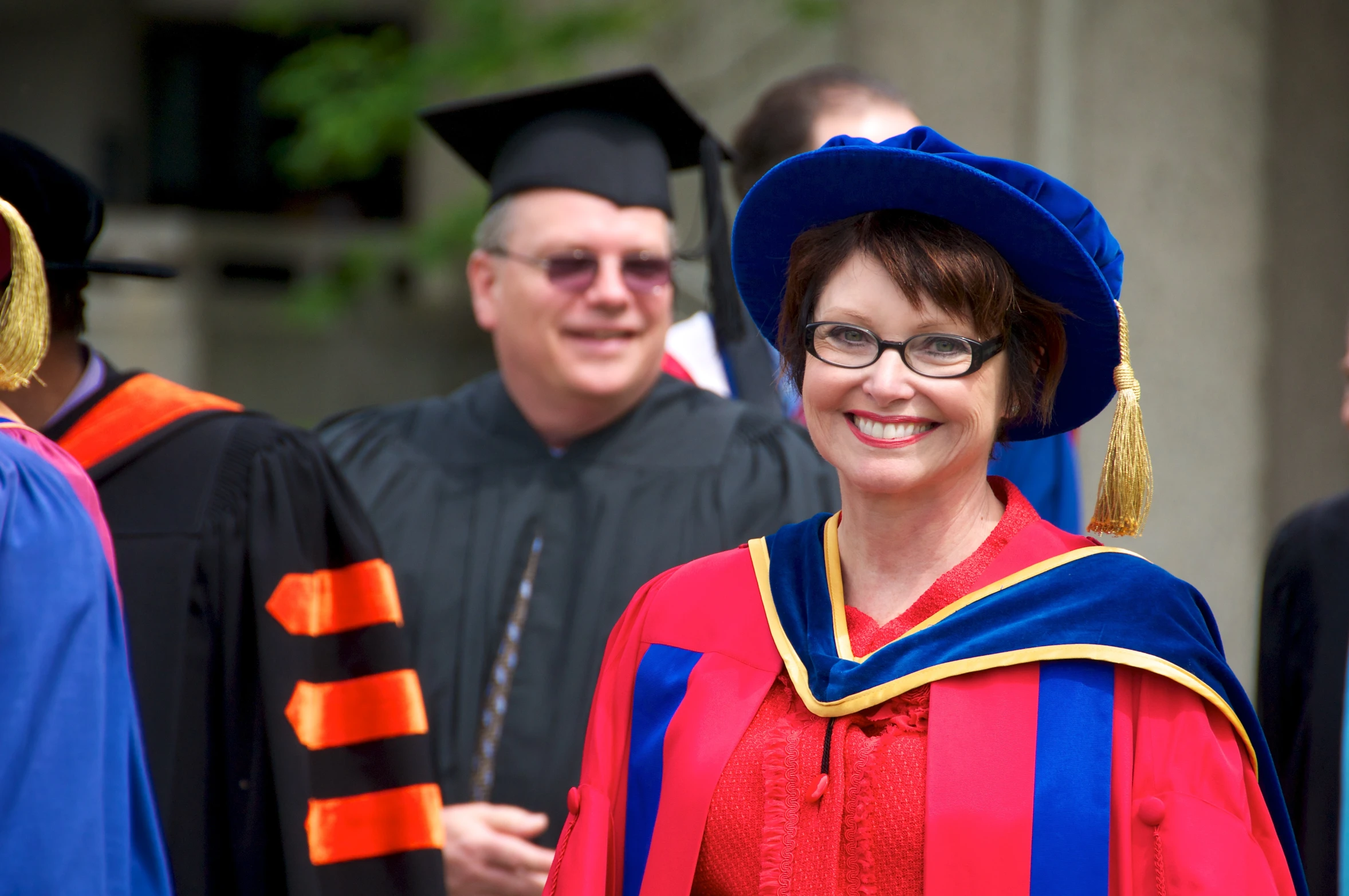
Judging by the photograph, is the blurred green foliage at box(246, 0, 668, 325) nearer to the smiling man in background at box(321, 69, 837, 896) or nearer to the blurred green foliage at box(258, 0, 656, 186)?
the blurred green foliage at box(258, 0, 656, 186)

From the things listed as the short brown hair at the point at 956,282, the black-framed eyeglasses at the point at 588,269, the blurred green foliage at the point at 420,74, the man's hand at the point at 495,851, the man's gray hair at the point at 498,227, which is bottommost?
the man's hand at the point at 495,851

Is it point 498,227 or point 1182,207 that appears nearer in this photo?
point 498,227

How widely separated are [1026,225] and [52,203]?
171cm

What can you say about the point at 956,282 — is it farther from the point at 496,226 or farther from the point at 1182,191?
the point at 1182,191

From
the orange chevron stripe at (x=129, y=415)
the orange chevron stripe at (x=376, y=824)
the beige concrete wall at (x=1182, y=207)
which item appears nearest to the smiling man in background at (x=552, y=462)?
the orange chevron stripe at (x=376, y=824)

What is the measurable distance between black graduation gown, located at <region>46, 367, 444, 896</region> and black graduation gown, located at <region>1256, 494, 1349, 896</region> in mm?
1699

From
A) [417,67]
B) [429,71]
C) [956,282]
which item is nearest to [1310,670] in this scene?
[956,282]

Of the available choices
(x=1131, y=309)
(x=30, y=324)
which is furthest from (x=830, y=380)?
(x=1131, y=309)

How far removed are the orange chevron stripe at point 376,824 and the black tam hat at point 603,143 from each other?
134 cm

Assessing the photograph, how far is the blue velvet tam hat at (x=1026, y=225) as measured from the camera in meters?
1.87

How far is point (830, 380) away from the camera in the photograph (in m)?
1.96

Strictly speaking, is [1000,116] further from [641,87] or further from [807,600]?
[807,600]

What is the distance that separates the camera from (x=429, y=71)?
7309mm

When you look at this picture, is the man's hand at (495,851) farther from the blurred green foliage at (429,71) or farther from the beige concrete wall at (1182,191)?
the blurred green foliage at (429,71)
